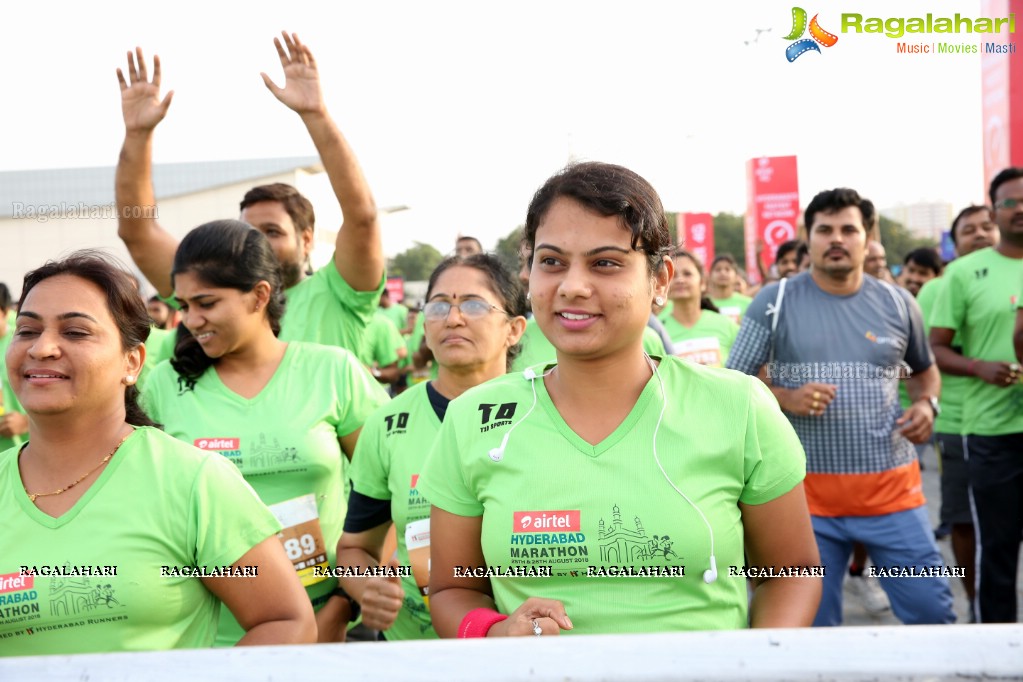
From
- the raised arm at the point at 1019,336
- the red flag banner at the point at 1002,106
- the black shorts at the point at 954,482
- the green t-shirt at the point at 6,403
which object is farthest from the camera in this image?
the red flag banner at the point at 1002,106

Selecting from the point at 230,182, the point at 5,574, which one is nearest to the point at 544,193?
the point at 5,574

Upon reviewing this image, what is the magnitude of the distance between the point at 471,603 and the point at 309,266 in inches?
116

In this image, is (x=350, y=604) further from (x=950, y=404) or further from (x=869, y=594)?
(x=950, y=404)

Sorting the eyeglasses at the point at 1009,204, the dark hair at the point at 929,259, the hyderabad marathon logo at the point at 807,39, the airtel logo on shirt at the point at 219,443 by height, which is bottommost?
the airtel logo on shirt at the point at 219,443

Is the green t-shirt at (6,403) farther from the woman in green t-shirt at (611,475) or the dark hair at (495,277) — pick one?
the woman in green t-shirt at (611,475)

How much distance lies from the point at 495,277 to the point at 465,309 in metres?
0.22

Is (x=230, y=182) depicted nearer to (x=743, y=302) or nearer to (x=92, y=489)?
(x=743, y=302)

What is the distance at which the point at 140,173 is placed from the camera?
12.9 feet

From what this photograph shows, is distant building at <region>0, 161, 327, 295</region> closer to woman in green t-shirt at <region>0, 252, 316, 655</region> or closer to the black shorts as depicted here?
the black shorts

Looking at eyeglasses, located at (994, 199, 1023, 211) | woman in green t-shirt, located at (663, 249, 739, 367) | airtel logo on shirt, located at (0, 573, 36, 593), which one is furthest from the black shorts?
airtel logo on shirt, located at (0, 573, 36, 593)

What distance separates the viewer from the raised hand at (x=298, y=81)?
3.90 meters

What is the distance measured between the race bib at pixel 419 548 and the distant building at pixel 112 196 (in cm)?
2066

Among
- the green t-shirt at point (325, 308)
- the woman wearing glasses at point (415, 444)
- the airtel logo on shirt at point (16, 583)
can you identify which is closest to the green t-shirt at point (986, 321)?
the woman wearing glasses at point (415, 444)

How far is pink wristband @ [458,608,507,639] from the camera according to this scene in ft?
A: 6.43
